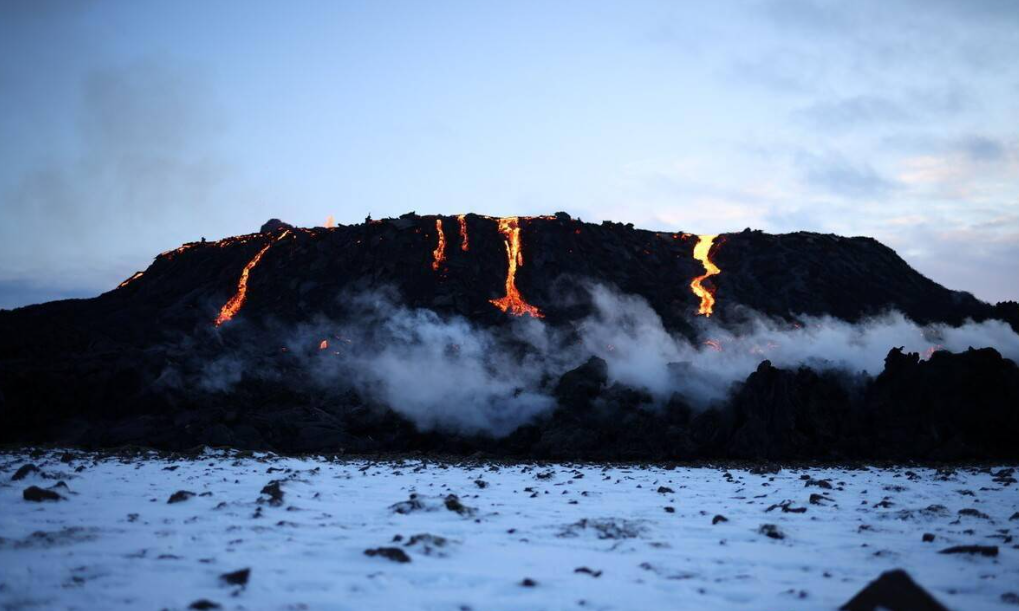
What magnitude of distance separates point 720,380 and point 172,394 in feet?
121

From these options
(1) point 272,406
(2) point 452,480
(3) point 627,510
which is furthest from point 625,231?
(3) point 627,510

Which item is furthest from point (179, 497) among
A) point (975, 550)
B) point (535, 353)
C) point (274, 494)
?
point (535, 353)

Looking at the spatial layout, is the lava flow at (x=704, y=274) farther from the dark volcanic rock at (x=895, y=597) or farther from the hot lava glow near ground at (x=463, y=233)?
the dark volcanic rock at (x=895, y=597)

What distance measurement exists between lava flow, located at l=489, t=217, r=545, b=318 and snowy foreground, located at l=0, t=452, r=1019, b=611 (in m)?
44.2

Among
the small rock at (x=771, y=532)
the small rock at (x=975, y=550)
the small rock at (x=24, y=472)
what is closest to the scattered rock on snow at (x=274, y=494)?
the small rock at (x=24, y=472)

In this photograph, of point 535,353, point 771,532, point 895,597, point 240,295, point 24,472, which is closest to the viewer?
point 895,597

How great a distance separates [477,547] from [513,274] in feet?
188

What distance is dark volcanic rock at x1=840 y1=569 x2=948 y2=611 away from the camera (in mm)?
5523

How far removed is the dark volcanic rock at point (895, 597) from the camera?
5.52 meters

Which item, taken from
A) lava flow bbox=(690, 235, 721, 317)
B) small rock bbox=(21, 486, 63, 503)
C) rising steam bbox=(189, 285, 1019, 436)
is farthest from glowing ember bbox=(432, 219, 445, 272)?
small rock bbox=(21, 486, 63, 503)

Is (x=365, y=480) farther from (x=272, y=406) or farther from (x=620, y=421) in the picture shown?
(x=272, y=406)

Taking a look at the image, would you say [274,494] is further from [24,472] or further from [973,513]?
[973,513]

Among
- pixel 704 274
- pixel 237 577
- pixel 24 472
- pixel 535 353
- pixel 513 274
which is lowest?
pixel 24 472

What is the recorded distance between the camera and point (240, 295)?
64.6 m
